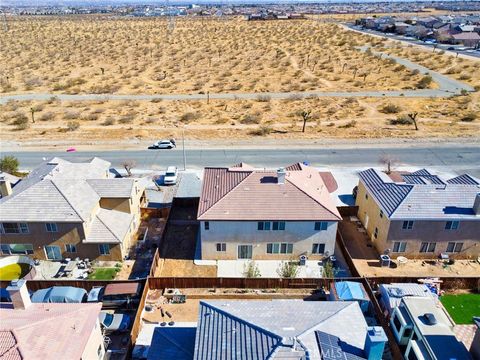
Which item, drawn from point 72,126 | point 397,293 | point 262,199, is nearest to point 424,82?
point 262,199

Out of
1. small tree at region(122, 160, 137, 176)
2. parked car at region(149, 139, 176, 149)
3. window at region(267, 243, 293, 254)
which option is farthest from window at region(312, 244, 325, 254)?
parked car at region(149, 139, 176, 149)

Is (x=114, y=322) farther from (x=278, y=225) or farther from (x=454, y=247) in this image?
(x=454, y=247)

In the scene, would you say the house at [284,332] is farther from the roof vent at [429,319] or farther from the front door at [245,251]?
the front door at [245,251]

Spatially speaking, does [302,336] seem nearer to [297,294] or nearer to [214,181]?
[297,294]

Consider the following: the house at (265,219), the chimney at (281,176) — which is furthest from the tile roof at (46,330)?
the chimney at (281,176)

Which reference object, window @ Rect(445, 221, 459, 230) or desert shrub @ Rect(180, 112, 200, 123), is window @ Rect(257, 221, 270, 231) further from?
desert shrub @ Rect(180, 112, 200, 123)

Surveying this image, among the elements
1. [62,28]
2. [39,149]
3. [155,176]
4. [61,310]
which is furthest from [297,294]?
[62,28]
